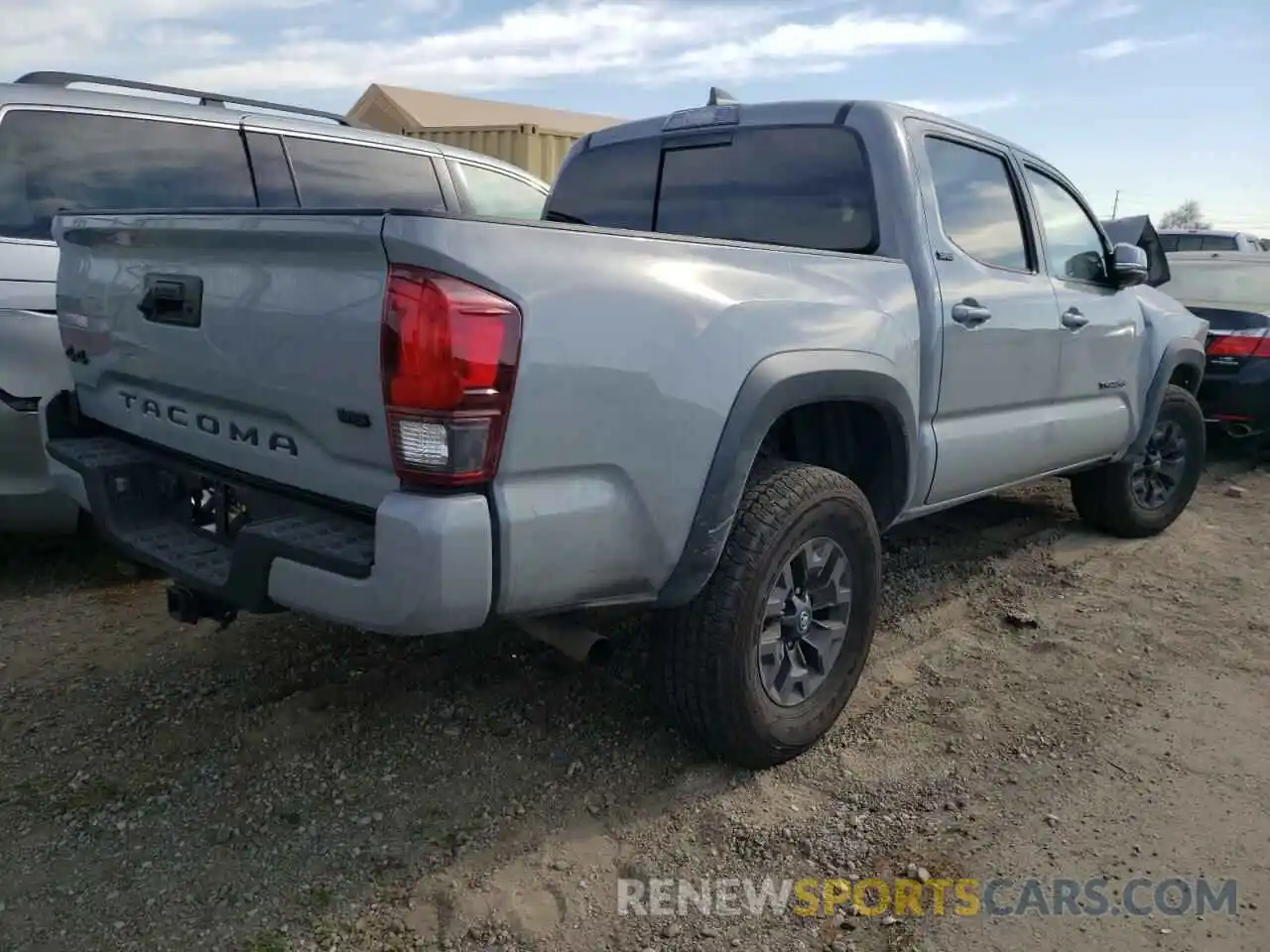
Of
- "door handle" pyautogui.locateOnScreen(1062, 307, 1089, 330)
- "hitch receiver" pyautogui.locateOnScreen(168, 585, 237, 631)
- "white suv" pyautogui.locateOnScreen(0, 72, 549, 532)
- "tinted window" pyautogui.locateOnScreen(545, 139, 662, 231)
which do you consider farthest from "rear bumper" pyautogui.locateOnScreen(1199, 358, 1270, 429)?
"hitch receiver" pyautogui.locateOnScreen(168, 585, 237, 631)

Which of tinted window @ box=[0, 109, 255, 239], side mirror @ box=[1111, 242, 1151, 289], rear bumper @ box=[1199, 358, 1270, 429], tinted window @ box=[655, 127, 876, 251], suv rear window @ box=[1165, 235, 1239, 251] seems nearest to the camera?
tinted window @ box=[655, 127, 876, 251]

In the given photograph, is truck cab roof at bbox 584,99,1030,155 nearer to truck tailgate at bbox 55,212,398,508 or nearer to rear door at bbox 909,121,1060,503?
rear door at bbox 909,121,1060,503

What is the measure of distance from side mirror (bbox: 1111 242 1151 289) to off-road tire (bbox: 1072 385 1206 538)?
2.94ft

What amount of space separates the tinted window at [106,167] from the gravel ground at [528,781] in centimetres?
159

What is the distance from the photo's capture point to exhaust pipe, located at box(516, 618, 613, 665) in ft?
8.29

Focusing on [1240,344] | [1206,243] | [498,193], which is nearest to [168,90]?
[498,193]

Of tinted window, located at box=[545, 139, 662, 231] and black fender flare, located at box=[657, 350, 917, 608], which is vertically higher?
tinted window, located at box=[545, 139, 662, 231]

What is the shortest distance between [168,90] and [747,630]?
386cm

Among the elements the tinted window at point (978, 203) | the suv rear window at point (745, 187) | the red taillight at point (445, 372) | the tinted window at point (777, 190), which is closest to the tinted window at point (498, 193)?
the suv rear window at point (745, 187)

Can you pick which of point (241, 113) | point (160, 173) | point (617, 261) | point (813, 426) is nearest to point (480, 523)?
point (617, 261)

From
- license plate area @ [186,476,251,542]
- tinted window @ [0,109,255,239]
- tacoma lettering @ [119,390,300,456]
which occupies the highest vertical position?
tinted window @ [0,109,255,239]

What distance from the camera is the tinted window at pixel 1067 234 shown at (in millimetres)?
4328

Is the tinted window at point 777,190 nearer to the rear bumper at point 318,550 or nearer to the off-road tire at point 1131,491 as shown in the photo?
the rear bumper at point 318,550

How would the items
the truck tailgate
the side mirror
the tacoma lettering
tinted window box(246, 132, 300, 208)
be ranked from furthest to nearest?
tinted window box(246, 132, 300, 208), the side mirror, the tacoma lettering, the truck tailgate
